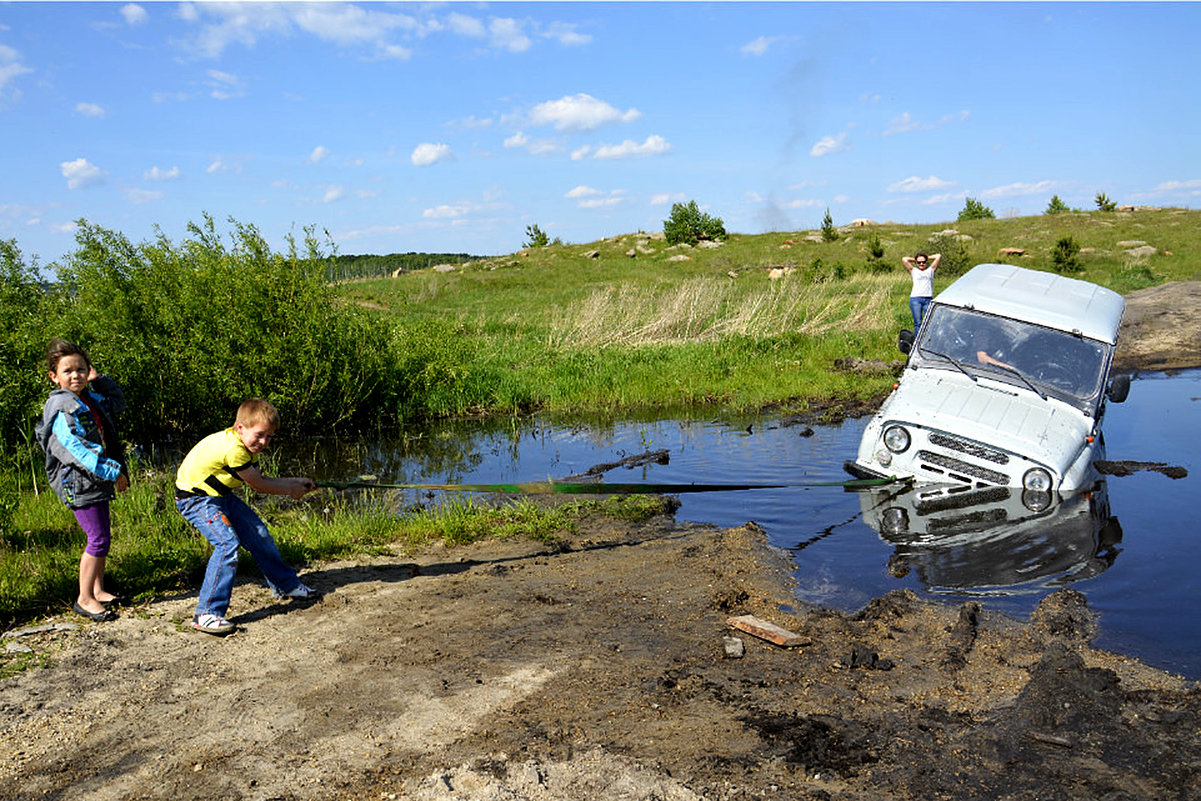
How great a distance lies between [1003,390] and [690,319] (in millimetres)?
12947

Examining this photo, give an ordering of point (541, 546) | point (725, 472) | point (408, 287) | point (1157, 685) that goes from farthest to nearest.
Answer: point (408, 287) < point (725, 472) < point (541, 546) < point (1157, 685)

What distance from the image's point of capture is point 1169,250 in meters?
40.8

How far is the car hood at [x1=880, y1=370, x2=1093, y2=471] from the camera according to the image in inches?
310

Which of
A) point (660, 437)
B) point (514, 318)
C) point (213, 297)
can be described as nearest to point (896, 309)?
point (514, 318)

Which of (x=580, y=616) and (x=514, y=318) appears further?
(x=514, y=318)

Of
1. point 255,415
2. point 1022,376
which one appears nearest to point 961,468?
point 1022,376

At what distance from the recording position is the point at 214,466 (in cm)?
568

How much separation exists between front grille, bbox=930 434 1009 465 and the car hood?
0.27 ft

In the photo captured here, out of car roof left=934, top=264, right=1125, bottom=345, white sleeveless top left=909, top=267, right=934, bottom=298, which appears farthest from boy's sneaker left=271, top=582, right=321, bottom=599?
white sleeveless top left=909, top=267, right=934, bottom=298

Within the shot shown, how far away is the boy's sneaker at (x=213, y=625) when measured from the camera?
5.59 m

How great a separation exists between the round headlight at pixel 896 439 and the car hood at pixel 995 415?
0.35 ft

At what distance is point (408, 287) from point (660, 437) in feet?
92.9

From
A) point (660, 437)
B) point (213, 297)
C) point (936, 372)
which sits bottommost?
point (660, 437)

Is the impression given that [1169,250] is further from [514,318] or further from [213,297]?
[213,297]
